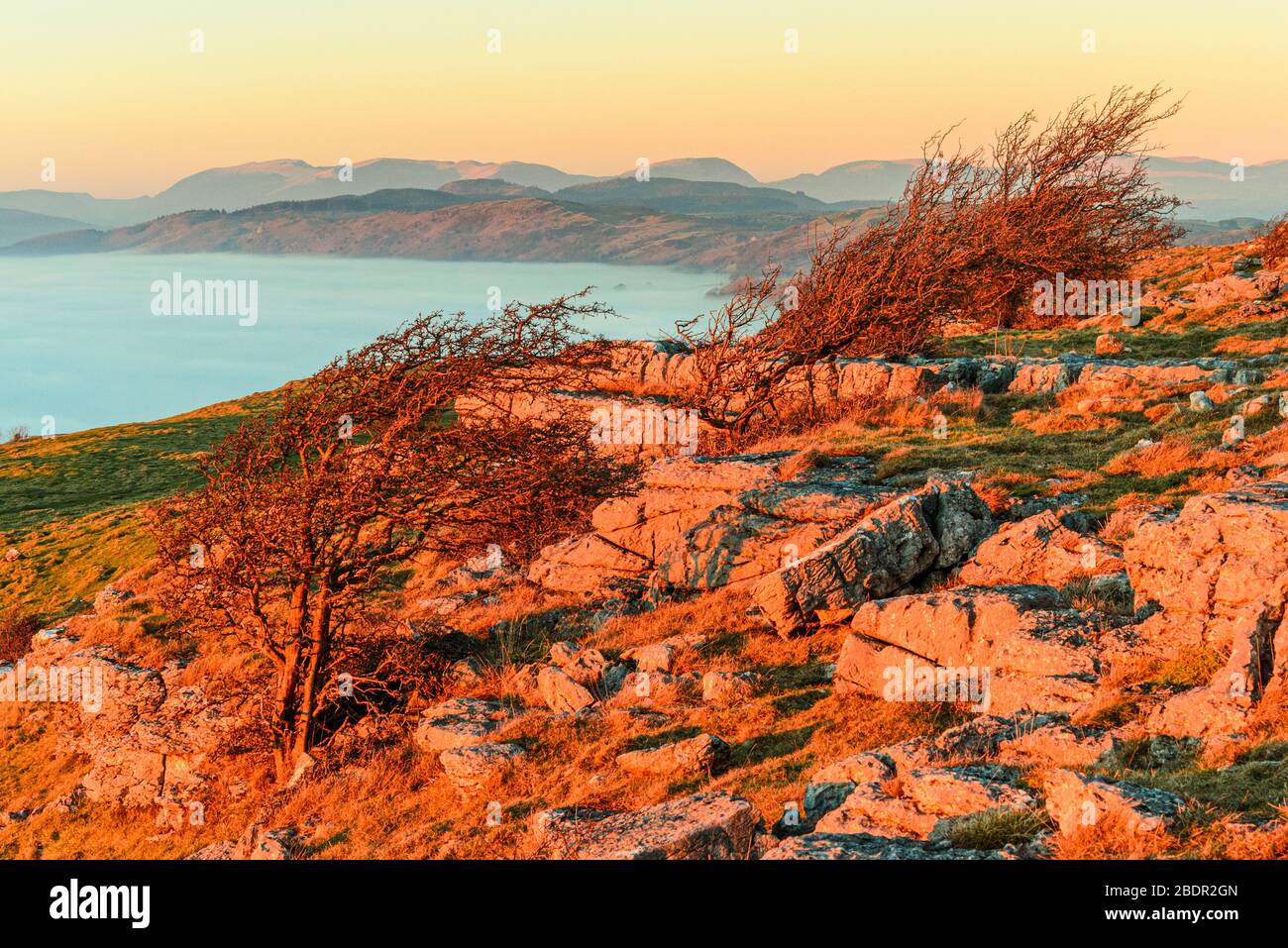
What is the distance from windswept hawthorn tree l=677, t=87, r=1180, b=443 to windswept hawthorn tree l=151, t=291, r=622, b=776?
9890 mm

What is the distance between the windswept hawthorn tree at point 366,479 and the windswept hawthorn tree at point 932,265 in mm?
9890

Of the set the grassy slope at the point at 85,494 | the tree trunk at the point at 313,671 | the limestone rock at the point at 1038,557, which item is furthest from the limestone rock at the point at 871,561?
the grassy slope at the point at 85,494

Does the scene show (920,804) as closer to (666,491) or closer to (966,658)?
(966,658)

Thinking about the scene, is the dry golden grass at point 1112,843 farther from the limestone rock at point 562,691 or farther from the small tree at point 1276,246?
the small tree at point 1276,246

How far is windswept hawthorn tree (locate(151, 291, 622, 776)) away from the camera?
1384cm

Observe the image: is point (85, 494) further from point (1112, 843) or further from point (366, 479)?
point (1112, 843)

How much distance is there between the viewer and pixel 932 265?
26.5 m

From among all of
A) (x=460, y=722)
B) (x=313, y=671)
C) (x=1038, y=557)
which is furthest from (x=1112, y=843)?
(x=313, y=671)

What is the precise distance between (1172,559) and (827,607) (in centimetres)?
442

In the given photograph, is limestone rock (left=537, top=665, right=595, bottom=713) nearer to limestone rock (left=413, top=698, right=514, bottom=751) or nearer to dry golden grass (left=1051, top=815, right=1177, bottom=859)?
limestone rock (left=413, top=698, right=514, bottom=751)

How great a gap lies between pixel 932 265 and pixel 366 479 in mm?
18395

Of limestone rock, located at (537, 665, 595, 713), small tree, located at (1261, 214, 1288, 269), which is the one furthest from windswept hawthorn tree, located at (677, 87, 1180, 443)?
limestone rock, located at (537, 665, 595, 713)

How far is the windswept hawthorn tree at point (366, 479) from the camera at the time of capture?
13.8 m
